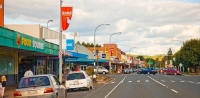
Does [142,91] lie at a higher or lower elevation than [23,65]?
lower

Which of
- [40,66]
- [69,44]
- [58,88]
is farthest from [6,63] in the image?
[58,88]

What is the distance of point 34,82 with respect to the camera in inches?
595

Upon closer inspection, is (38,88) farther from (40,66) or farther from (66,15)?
(40,66)

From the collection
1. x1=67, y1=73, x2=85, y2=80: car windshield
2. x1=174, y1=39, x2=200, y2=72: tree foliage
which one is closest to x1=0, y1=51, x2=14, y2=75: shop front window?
x1=67, y1=73, x2=85, y2=80: car windshield

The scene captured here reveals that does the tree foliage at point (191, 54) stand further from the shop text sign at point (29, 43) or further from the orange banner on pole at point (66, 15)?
the orange banner on pole at point (66, 15)

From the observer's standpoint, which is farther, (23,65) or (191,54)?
(191,54)

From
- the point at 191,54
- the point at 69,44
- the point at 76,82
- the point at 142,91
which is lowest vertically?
the point at 142,91

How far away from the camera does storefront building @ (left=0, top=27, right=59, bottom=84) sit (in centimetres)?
2441


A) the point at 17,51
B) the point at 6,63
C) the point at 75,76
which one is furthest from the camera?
the point at 17,51

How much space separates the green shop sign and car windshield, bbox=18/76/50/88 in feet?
36.2

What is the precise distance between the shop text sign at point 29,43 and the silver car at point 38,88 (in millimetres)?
11336

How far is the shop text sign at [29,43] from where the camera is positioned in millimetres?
26734

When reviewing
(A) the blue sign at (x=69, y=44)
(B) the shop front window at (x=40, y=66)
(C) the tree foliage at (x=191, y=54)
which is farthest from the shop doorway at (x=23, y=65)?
(C) the tree foliage at (x=191, y=54)

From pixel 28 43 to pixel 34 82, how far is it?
14.6 m
